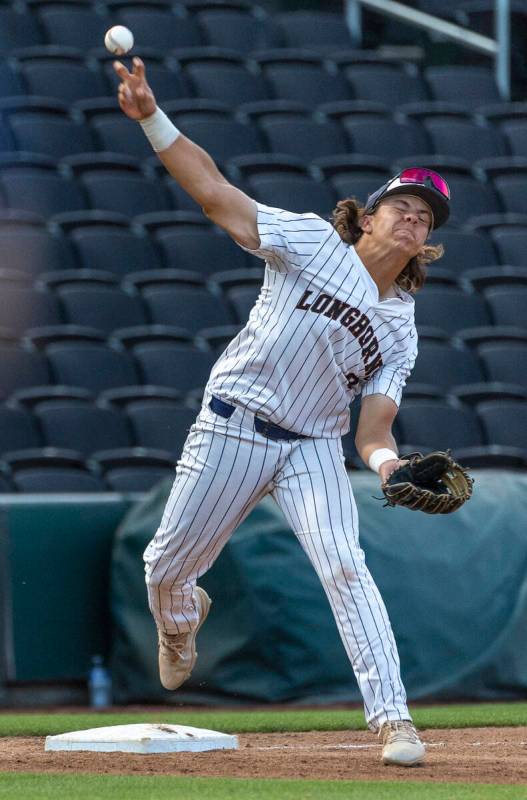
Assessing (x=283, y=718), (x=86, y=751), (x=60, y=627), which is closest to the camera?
(x=86, y=751)

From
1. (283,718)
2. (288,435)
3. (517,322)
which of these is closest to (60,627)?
(283,718)

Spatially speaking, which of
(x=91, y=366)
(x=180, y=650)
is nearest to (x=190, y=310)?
(x=91, y=366)

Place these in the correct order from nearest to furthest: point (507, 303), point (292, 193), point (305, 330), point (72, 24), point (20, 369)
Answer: point (305, 330) → point (20, 369) → point (507, 303) → point (292, 193) → point (72, 24)

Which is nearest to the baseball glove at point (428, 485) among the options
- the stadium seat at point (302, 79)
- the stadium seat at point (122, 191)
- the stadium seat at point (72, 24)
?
the stadium seat at point (122, 191)

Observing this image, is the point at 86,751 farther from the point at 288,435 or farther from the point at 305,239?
the point at 305,239

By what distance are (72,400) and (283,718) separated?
3284 mm

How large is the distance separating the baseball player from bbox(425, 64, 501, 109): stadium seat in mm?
9273

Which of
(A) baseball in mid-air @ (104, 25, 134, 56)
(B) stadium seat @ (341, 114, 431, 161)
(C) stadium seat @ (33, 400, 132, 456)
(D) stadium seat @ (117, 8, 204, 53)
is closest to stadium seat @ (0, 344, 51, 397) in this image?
(C) stadium seat @ (33, 400, 132, 456)

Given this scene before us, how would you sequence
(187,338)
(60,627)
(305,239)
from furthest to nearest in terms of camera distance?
(187,338) < (60,627) < (305,239)

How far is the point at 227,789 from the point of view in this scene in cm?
354

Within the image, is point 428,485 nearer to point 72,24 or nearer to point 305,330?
point 305,330

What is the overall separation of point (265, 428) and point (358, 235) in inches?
25.7

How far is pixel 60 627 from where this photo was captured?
23.0ft

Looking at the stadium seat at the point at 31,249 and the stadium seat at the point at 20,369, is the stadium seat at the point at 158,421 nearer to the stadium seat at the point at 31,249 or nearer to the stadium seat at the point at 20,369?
the stadium seat at the point at 20,369
